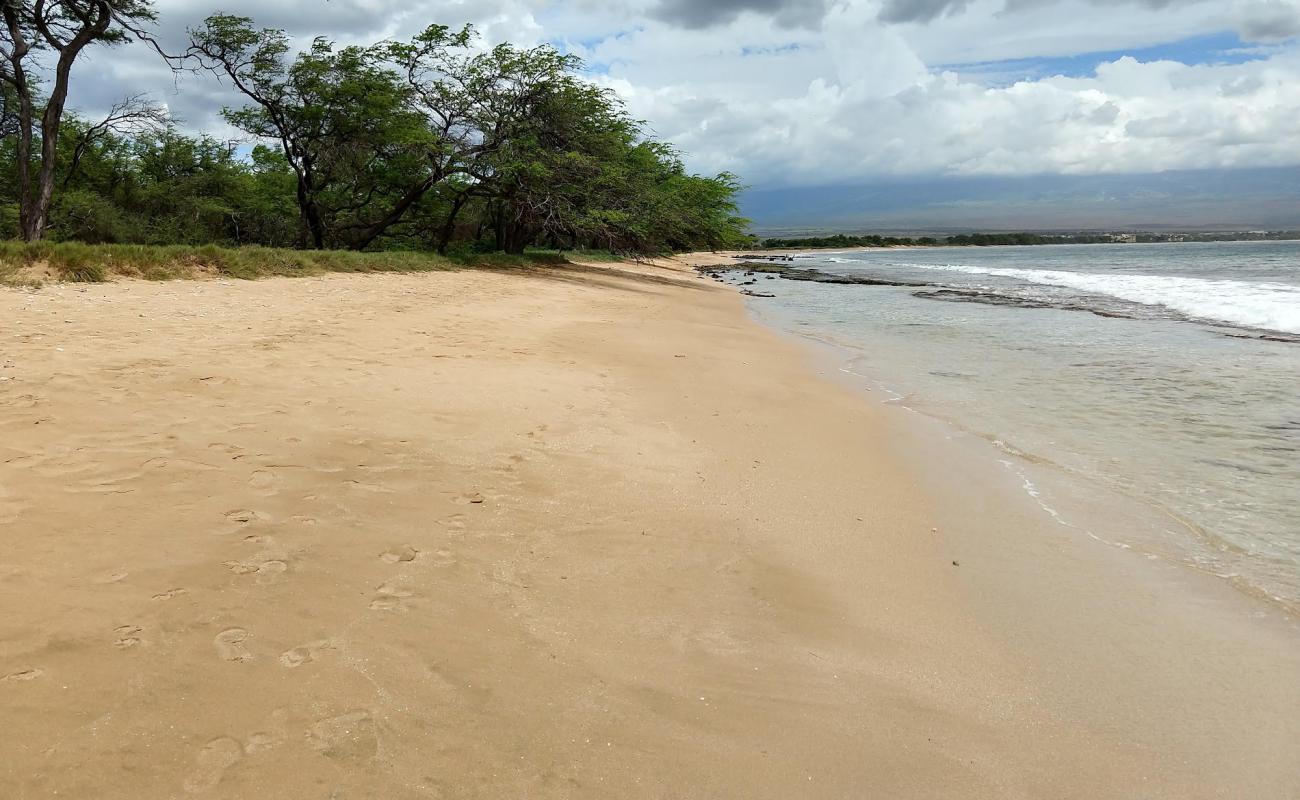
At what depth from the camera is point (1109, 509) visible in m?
4.61

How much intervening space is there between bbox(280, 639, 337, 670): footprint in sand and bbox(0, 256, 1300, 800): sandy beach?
1cm

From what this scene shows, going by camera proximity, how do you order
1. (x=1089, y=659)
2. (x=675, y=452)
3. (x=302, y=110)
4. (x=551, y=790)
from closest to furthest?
(x=551, y=790) < (x=1089, y=659) < (x=675, y=452) < (x=302, y=110)

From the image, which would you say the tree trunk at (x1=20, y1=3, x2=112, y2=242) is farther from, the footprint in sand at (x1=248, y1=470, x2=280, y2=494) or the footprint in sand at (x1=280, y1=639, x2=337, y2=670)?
the footprint in sand at (x1=280, y1=639, x2=337, y2=670)

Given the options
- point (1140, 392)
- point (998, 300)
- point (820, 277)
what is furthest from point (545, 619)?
point (820, 277)

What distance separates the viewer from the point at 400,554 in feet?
10.6

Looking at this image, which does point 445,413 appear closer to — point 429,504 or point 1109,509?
point 429,504

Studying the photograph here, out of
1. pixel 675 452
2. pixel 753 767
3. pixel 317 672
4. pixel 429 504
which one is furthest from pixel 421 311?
pixel 753 767

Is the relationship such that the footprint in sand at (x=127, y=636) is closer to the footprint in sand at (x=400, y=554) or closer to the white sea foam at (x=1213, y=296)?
the footprint in sand at (x=400, y=554)

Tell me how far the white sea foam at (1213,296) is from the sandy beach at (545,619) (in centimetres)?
1477

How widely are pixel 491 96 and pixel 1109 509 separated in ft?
71.6

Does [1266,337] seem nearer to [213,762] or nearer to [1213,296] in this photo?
[1213,296]

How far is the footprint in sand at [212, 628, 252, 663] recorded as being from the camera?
2.37 m

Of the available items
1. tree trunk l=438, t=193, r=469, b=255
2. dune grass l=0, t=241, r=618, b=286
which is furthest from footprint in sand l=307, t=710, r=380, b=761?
tree trunk l=438, t=193, r=469, b=255

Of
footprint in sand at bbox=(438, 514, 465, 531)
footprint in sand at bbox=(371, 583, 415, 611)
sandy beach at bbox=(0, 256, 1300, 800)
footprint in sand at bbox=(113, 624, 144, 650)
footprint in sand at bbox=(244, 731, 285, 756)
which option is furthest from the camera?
footprint in sand at bbox=(438, 514, 465, 531)
